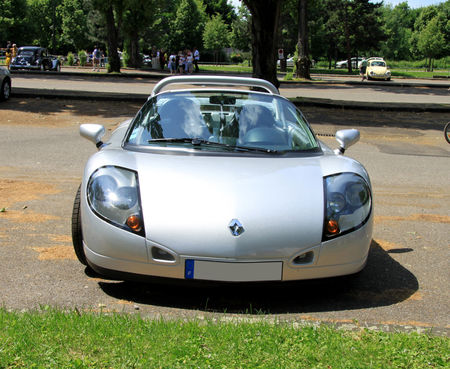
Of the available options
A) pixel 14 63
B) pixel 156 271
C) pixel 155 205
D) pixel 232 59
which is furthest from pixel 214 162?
pixel 232 59

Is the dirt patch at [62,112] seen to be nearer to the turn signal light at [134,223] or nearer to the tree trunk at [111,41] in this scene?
the turn signal light at [134,223]

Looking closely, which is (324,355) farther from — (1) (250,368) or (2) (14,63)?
(2) (14,63)

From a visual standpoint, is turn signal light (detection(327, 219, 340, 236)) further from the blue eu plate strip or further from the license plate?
the blue eu plate strip

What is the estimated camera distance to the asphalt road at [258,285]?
357 cm

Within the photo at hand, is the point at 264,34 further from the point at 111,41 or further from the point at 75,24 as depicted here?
the point at 75,24

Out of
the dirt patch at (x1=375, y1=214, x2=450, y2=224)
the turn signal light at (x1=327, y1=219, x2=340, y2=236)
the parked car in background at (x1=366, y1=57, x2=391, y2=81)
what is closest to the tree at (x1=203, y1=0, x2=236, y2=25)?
the parked car in background at (x1=366, y1=57, x2=391, y2=81)

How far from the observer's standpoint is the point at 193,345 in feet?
9.34

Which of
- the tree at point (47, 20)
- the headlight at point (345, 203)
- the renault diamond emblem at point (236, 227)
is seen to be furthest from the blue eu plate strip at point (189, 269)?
the tree at point (47, 20)

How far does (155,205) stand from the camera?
354cm

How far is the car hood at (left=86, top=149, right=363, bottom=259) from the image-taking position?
340 cm

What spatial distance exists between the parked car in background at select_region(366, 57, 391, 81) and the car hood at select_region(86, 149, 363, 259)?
39.6 m

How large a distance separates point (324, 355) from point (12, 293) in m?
2.11

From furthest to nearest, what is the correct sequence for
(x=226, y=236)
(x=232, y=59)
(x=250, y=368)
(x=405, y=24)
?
(x=405, y=24) → (x=232, y=59) → (x=226, y=236) → (x=250, y=368)

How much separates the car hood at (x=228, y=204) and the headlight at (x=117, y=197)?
57 mm
